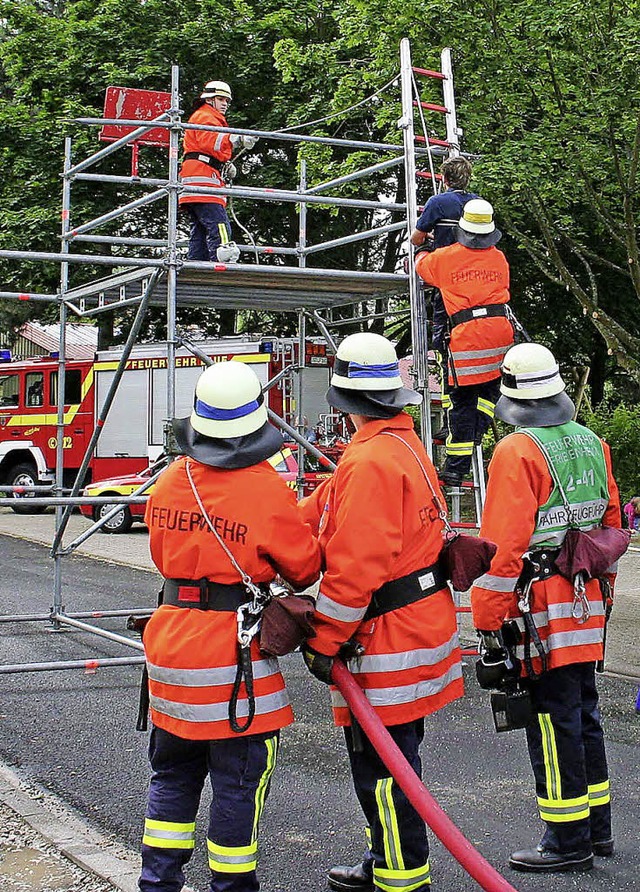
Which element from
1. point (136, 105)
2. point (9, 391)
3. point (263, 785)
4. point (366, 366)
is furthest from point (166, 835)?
point (9, 391)

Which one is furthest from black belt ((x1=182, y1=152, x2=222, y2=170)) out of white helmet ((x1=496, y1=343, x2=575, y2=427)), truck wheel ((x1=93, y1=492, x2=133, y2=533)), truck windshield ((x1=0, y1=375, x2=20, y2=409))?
truck windshield ((x1=0, y1=375, x2=20, y2=409))

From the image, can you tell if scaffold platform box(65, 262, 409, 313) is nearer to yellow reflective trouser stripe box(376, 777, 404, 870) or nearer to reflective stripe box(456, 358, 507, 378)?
reflective stripe box(456, 358, 507, 378)

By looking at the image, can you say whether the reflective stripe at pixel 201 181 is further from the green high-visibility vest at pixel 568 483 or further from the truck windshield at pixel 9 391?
the truck windshield at pixel 9 391

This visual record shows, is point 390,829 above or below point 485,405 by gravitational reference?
below

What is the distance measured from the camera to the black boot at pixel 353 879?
4121mm

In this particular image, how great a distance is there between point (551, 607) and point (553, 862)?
0.99 metres

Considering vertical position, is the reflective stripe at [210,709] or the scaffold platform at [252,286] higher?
the scaffold platform at [252,286]

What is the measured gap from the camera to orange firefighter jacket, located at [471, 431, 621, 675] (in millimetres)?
4258

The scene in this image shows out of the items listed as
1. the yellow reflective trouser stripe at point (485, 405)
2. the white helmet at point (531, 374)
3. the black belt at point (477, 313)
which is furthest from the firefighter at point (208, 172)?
the white helmet at point (531, 374)

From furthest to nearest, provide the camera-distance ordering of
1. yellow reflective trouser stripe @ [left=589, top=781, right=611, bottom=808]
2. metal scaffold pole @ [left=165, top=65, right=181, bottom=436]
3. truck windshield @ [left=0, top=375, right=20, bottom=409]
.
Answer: truck windshield @ [left=0, top=375, right=20, bottom=409]
metal scaffold pole @ [left=165, top=65, right=181, bottom=436]
yellow reflective trouser stripe @ [left=589, top=781, right=611, bottom=808]

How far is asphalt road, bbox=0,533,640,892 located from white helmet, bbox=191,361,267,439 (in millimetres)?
1835

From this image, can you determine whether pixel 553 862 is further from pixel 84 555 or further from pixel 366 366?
pixel 84 555

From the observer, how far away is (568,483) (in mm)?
4398

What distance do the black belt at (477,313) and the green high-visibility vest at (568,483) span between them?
2349mm
